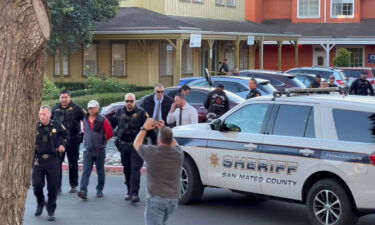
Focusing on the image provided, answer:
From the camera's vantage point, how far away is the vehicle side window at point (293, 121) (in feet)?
34.3

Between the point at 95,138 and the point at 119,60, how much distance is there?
74.8 ft

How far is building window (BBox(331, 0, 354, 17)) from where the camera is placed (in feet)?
166

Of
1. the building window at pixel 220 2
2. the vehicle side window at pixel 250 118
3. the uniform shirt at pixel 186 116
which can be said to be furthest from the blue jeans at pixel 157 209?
the building window at pixel 220 2

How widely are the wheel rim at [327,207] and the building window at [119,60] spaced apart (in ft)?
83.9

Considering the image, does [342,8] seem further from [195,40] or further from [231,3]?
[195,40]

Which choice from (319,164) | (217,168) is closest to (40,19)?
(319,164)

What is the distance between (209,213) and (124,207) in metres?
1.38

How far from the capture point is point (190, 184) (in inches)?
470

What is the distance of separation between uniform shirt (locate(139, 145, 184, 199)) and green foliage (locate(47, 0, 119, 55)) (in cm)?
2217

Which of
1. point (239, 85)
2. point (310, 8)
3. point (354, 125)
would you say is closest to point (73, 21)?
point (239, 85)

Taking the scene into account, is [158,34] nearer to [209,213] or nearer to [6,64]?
[209,213]

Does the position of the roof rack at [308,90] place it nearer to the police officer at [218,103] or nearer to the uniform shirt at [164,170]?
the uniform shirt at [164,170]

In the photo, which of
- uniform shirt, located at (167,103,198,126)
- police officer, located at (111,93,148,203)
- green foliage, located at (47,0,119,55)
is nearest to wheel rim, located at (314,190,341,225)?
police officer, located at (111,93,148,203)

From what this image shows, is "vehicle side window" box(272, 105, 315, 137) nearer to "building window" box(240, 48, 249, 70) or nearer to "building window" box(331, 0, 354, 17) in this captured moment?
"building window" box(240, 48, 249, 70)
